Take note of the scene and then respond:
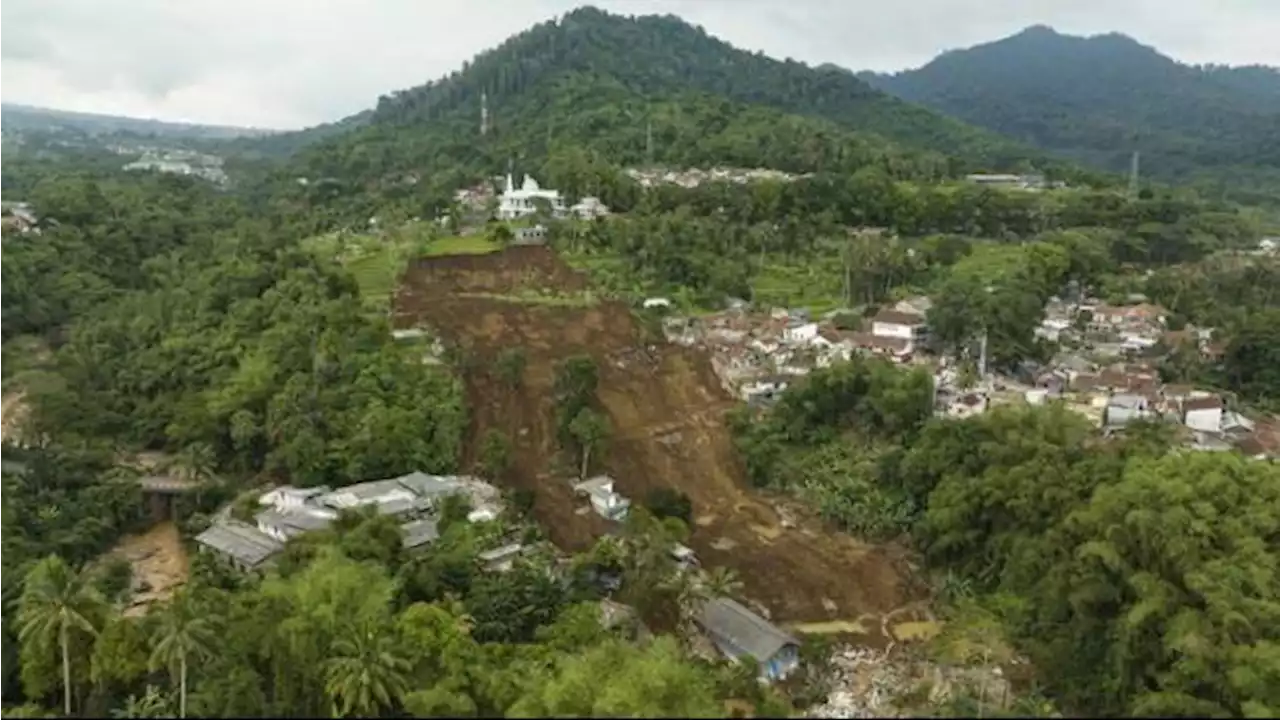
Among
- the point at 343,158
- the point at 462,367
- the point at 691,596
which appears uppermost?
the point at 343,158

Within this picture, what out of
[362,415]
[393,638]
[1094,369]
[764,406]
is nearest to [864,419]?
[764,406]

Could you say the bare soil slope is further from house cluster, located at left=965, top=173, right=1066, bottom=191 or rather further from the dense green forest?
house cluster, located at left=965, top=173, right=1066, bottom=191

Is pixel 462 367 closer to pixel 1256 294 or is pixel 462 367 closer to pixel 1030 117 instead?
pixel 1256 294

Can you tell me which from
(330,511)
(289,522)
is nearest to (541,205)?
(330,511)

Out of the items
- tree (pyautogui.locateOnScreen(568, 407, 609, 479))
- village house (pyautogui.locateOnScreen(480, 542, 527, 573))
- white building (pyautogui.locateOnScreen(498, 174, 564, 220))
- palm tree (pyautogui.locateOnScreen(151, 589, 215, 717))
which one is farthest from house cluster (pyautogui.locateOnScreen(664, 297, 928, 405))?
palm tree (pyautogui.locateOnScreen(151, 589, 215, 717))

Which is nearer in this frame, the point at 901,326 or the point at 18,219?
the point at 901,326

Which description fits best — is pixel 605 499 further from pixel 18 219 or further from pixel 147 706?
pixel 18 219
